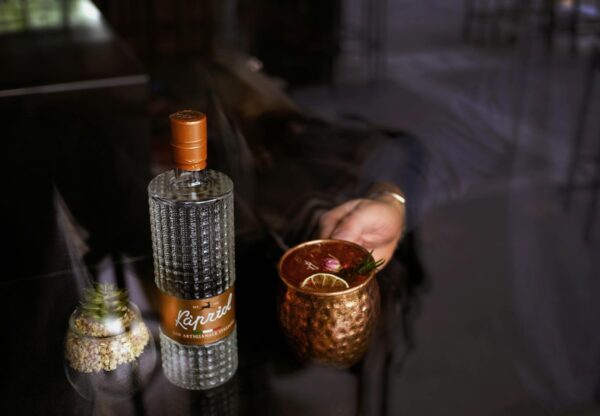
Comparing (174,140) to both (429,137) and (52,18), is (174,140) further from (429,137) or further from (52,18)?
(429,137)

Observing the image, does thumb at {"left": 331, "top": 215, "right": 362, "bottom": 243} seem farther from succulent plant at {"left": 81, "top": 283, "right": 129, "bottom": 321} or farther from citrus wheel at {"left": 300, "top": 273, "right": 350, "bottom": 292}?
succulent plant at {"left": 81, "top": 283, "right": 129, "bottom": 321}

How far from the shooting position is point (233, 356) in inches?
26.3

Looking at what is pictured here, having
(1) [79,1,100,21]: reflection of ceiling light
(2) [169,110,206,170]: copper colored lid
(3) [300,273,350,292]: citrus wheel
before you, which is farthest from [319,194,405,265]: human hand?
(1) [79,1,100,21]: reflection of ceiling light

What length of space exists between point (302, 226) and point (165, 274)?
0.30m

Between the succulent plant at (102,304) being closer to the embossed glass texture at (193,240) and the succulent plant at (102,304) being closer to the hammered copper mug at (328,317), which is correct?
the embossed glass texture at (193,240)

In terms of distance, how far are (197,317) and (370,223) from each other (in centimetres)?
25

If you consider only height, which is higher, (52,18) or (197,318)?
(52,18)

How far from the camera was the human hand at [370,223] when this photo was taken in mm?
751

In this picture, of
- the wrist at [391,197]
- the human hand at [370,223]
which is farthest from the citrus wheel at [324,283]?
the wrist at [391,197]

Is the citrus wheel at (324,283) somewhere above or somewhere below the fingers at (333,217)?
above

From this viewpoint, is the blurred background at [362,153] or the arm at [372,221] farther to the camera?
the blurred background at [362,153]

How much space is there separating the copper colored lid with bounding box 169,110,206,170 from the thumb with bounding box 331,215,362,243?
0.72ft

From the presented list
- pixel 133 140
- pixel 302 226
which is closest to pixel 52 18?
pixel 133 140

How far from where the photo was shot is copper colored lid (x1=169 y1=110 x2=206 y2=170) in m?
0.55
